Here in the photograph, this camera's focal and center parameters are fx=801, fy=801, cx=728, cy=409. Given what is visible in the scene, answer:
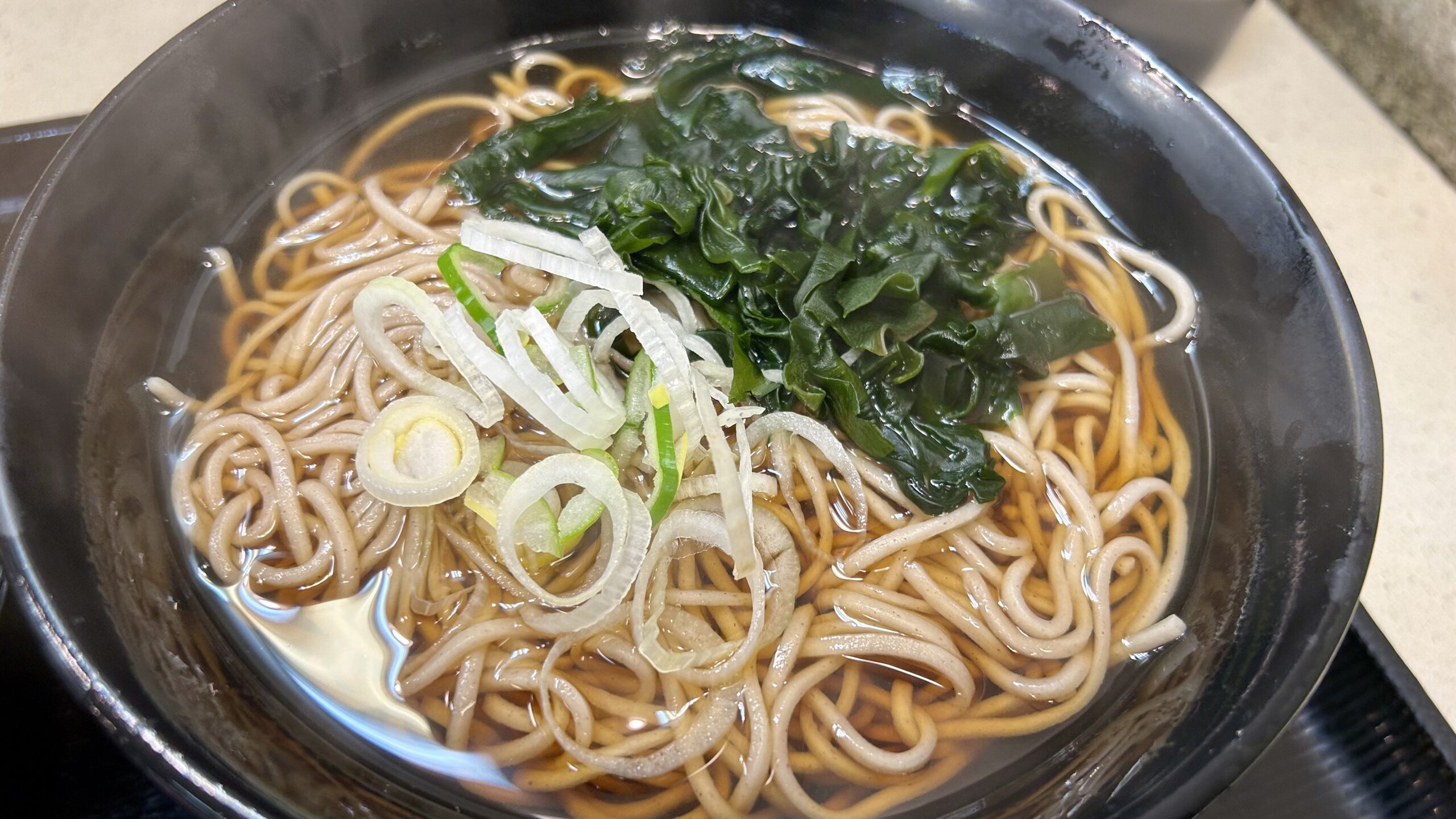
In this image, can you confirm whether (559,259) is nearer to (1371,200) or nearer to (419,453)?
(419,453)

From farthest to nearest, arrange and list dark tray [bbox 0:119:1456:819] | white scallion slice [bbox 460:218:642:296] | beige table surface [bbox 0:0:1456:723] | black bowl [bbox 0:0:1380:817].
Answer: beige table surface [bbox 0:0:1456:723] < white scallion slice [bbox 460:218:642:296] < dark tray [bbox 0:119:1456:819] < black bowl [bbox 0:0:1380:817]

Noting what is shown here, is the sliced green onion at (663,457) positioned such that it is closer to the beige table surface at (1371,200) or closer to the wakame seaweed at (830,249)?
the wakame seaweed at (830,249)

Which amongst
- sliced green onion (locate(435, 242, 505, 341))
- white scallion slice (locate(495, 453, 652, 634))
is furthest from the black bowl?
sliced green onion (locate(435, 242, 505, 341))

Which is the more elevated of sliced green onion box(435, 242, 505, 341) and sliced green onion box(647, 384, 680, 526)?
sliced green onion box(435, 242, 505, 341)

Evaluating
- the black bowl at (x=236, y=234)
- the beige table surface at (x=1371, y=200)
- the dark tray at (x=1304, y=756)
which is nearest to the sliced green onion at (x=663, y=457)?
the black bowl at (x=236, y=234)

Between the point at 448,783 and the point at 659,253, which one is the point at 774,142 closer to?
the point at 659,253

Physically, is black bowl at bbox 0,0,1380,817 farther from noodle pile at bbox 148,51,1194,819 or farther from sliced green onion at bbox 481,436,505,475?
sliced green onion at bbox 481,436,505,475

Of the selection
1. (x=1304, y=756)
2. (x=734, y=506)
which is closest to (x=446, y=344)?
(x=734, y=506)
